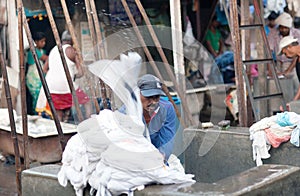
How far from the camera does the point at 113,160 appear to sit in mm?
3699

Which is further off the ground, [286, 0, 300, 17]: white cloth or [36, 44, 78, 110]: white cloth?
[286, 0, 300, 17]: white cloth

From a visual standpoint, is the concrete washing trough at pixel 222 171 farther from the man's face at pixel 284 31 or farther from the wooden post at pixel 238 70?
the man's face at pixel 284 31

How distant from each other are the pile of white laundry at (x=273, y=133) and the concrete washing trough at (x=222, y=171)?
0.28 ft

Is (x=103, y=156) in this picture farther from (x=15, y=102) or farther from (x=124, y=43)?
(x=15, y=102)

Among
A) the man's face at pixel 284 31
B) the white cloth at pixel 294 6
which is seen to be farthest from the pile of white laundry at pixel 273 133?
the white cloth at pixel 294 6

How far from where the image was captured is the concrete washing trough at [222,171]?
3629 mm

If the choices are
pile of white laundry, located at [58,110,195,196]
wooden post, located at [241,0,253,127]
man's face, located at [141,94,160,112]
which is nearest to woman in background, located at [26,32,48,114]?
wooden post, located at [241,0,253,127]

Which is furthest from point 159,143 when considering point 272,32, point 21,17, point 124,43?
point 272,32

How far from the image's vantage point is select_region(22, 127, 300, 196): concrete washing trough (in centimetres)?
363

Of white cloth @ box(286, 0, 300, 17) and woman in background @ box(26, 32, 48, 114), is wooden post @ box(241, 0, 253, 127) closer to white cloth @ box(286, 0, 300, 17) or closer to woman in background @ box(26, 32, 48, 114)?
white cloth @ box(286, 0, 300, 17)

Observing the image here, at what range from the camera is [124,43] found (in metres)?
5.64

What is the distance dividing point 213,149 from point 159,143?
90cm

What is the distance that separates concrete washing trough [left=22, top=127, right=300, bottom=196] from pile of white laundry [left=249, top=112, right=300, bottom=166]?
85mm

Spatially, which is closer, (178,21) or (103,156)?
(103,156)
